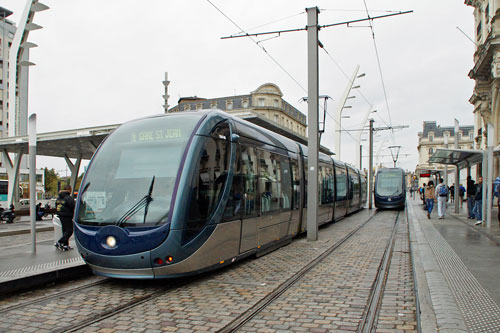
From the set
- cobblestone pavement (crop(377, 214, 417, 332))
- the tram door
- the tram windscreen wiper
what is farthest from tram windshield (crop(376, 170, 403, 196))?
the tram windscreen wiper

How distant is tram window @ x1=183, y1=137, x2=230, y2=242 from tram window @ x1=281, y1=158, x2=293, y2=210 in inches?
130

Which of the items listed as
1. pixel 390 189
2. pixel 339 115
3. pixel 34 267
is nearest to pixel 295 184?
pixel 34 267

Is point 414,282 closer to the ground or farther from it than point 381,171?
closer to the ground

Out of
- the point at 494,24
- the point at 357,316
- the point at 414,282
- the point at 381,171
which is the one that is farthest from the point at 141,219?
the point at 381,171

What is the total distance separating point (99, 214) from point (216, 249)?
6.16 ft

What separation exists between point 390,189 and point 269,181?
20.9 meters

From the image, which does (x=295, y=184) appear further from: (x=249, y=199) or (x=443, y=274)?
(x=443, y=274)

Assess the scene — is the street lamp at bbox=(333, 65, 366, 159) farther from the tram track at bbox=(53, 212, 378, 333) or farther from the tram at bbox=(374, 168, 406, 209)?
the tram track at bbox=(53, 212, 378, 333)

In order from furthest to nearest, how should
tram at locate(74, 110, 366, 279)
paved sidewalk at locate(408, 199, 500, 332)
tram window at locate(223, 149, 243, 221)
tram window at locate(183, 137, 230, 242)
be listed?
tram window at locate(223, 149, 243, 221) → tram window at locate(183, 137, 230, 242) → tram at locate(74, 110, 366, 279) → paved sidewalk at locate(408, 199, 500, 332)

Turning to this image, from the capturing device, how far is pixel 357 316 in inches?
202

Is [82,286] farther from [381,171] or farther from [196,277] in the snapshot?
[381,171]

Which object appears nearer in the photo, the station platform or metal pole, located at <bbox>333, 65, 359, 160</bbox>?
the station platform

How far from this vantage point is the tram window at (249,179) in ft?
26.9

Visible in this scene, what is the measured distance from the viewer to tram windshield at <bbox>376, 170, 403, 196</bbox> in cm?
2839
